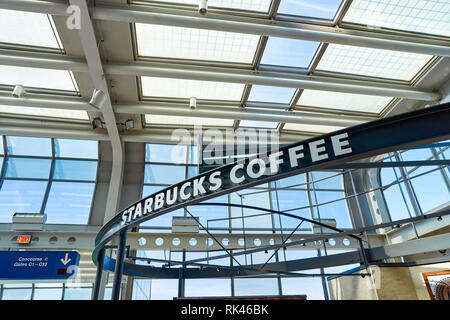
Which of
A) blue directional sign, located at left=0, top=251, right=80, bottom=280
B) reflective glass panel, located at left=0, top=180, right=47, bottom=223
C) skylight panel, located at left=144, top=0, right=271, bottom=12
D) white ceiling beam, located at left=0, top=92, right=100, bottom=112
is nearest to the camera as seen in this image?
blue directional sign, located at left=0, top=251, right=80, bottom=280

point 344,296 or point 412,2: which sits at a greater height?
point 412,2

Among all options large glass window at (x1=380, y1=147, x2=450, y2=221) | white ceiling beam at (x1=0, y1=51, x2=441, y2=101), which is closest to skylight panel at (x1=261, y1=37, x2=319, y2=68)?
white ceiling beam at (x1=0, y1=51, x2=441, y2=101)

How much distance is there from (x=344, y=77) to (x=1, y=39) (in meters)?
11.0

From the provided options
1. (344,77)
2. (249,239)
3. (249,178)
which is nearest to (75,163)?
(249,239)

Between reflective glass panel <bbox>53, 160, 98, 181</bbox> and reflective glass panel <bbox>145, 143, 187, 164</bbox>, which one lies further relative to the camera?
reflective glass panel <bbox>145, 143, 187, 164</bbox>

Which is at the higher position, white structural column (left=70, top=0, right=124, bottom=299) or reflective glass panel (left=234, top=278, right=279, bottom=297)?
white structural column (left=70, top=0, right=124, bottom=299)

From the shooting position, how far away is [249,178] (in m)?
3.38

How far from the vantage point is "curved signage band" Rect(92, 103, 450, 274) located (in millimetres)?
2871

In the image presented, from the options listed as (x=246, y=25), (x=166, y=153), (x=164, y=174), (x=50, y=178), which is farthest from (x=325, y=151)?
(x=50, y=178)

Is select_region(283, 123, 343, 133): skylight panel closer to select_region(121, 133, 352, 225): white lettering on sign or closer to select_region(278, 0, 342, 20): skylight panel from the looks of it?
select_region(278, 0, 342, 20): skylight panel

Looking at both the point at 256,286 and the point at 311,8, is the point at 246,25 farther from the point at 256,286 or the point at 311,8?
the point at 256,286

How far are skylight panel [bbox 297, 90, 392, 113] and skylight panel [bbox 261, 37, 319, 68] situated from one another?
5.72 feet

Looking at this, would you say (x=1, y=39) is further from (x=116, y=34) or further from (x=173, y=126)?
(x=173, y=126)

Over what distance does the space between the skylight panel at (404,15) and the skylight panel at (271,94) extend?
3520mm
